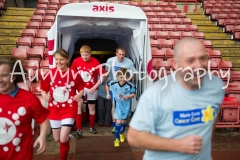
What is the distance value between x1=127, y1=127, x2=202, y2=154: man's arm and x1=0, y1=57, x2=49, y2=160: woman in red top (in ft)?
3.19

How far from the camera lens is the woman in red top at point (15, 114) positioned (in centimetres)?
193

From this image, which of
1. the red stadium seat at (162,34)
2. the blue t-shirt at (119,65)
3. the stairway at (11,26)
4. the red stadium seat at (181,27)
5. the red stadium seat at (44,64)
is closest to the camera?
the blue t-shirt at (119,65)

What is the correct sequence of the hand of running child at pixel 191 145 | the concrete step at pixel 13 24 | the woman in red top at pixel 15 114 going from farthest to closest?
the concrete step at pixel 13 24, the woman in red top at pixel 15 114, the hand of running child at pixel 191 145

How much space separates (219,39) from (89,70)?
6156mm

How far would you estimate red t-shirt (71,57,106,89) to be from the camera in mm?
4832

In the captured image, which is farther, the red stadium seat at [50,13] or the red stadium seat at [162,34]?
the red stadium seat at [50,13]

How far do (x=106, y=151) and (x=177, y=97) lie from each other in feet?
9.49

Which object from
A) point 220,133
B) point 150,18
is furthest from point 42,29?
point 220,133

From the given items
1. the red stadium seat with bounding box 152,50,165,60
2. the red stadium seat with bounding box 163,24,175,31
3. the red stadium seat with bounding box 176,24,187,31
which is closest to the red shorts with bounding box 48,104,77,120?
the red stadium seat with bounding box 152,50,165,60

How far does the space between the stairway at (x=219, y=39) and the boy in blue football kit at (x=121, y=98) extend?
15.1 feet

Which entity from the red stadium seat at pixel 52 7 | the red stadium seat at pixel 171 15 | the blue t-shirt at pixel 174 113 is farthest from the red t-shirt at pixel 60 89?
the red stadium seat at pixel 171 15

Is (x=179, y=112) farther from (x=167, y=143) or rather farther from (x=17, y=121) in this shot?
(x=17, y=121)

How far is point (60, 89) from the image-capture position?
3.35 metres

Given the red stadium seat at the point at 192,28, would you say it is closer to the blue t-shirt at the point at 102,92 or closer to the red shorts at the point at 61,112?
the blue t-shirt at the point at 102,92
